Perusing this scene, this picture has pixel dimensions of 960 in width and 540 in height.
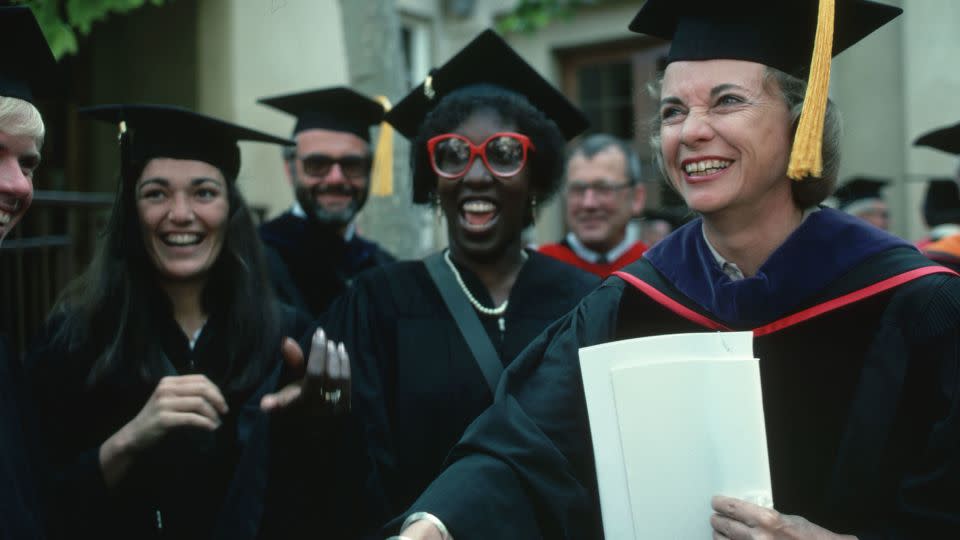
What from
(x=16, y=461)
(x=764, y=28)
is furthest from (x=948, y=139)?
(x=16, y=461)

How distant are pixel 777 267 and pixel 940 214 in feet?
14.7

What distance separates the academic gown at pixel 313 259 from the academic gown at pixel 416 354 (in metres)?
1.28

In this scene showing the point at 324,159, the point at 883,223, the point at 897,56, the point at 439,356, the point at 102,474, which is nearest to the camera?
the point at 102,474

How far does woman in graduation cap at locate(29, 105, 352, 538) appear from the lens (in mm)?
2598

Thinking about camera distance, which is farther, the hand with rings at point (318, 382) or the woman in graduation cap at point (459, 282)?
the woman in graduation cap at point (459, 282)

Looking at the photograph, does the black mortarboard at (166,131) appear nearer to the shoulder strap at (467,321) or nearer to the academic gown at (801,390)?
the shoulder strap at (467,321)

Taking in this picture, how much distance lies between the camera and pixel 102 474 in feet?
8.56

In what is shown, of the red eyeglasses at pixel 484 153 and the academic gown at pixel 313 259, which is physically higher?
the red eyeglasses at pixel 484 153

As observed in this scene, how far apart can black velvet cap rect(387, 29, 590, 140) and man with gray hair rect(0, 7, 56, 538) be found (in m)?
1.31

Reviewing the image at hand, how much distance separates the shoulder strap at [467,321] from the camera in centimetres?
285

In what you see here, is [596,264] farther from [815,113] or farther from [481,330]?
[815,113]

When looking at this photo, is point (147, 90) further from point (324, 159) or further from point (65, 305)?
point (65, 305)

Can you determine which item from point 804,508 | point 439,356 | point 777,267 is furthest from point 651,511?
point 439,356

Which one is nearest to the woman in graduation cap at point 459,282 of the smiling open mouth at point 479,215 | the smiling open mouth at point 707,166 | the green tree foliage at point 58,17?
the smiling open mouth at point 479,215
